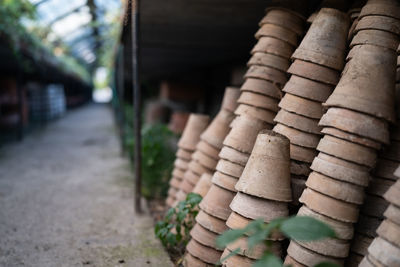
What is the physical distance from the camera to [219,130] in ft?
9.43

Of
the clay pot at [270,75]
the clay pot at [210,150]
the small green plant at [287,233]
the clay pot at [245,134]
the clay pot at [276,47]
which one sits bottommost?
the clay pot at [210,150]

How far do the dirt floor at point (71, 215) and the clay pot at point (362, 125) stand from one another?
164 centimetres

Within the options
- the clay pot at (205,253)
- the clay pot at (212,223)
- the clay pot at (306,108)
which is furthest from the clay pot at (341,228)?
the clay pot at (205,253)

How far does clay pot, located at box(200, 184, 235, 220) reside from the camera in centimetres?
221

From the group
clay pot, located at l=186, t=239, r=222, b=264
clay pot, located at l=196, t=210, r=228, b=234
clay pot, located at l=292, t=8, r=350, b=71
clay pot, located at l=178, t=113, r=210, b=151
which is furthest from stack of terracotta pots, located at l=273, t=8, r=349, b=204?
clay pot, located at l=178, t=113, r=210, b=151

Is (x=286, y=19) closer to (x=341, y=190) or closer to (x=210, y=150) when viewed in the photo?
(x=210, y=150)

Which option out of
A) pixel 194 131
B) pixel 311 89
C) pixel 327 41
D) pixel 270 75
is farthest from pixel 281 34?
pixel 194 131

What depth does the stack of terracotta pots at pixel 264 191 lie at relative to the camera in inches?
72.4

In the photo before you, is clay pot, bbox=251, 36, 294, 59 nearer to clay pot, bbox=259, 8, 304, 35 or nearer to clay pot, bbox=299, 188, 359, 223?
clay pot, bbox=259, 8, 304, 35

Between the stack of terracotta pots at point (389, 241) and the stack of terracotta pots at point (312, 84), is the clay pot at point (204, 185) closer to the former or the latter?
the stack of terracotta pots at point (312, 84)

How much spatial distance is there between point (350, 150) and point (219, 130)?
1362 mm

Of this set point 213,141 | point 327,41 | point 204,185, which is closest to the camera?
point 327,41

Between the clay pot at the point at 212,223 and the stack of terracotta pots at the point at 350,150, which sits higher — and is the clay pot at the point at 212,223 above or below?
below

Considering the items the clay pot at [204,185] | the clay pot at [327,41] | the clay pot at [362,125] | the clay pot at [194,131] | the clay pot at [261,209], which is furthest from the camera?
the clay pot at [194,131]
